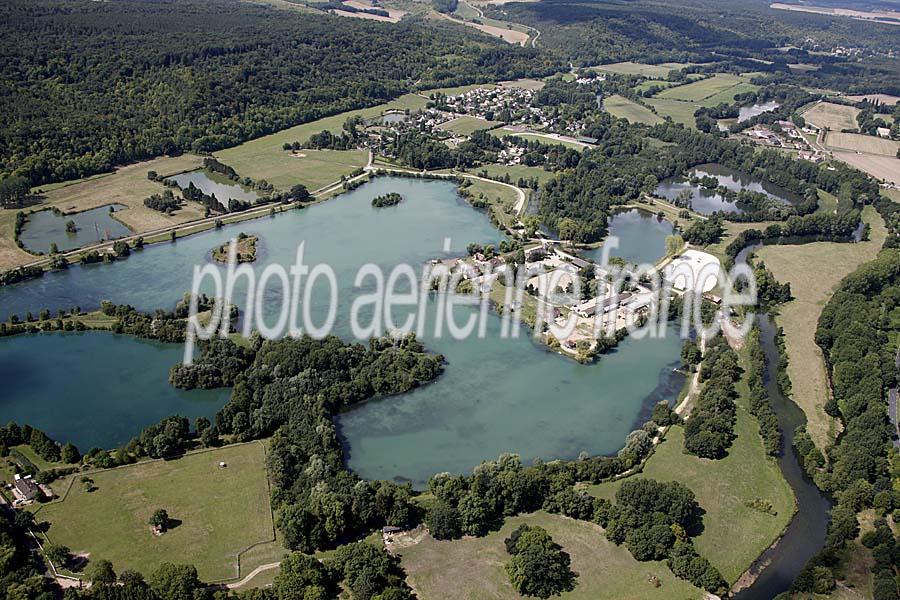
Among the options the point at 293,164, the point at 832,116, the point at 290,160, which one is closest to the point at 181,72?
the point at 290,160

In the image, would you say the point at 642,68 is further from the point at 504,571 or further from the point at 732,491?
the point at 504,571

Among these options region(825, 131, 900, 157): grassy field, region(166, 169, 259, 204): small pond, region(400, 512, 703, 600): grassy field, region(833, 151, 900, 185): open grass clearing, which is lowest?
region(400, 512, 703, 600): grassy field

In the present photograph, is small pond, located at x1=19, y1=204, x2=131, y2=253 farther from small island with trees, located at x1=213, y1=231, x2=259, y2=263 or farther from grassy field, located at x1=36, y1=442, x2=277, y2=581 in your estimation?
grassy field, located at x1=36, y1=442, x2=277, y2=581

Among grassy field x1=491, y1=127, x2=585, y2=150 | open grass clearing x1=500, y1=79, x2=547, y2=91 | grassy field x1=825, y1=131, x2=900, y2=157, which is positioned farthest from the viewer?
open grass clearing x1=500, y1=79, x2=547, y2=91

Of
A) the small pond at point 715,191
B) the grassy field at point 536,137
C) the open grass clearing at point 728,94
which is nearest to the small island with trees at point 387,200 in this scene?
the grassy field at point 536,137

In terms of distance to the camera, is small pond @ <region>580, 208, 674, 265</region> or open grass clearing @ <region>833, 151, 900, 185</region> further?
open grass clearing @ <region>833, 151, 900, 185</region>

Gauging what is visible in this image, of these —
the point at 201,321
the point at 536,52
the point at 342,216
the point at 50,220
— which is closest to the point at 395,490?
the point at 201,321

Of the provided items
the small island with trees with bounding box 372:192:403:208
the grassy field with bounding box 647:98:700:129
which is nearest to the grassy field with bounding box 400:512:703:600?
the small island with trees with bounding box 372:192:403:208
